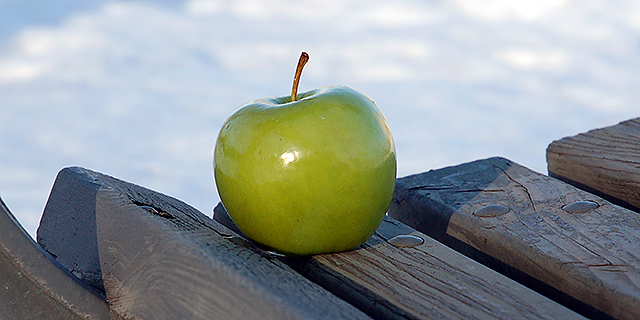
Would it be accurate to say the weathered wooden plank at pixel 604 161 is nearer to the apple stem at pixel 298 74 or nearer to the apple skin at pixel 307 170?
the apple skin at pixel 307 170

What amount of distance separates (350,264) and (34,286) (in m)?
0.37

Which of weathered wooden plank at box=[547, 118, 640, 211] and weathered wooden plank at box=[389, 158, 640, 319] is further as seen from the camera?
weathered wooden plank at box=[547, 118, 640, 211]

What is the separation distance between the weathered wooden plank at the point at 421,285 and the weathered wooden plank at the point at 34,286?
0.86ft

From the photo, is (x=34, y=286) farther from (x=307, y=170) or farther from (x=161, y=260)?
(x=307, y=170)

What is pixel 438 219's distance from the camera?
100 centimetres

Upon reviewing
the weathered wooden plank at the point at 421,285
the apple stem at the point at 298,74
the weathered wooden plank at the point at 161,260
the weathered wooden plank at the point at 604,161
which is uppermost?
the apple stem at the point at 298,74

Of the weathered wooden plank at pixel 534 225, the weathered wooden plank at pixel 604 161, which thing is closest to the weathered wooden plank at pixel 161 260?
the weathered wooden plank at pixel 534 225

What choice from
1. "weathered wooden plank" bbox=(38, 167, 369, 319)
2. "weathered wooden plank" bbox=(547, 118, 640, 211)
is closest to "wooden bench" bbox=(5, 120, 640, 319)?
"weathered wooden plank" bbox=(38, 167, 369, 319)

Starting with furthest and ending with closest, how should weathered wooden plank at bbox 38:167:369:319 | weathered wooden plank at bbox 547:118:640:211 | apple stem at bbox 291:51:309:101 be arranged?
weathered wooden plank at bbox 547:118:640:211 < apple stem at bbox 291:51:309:101 < weathered wooden plank at bbox 38:167:369:319

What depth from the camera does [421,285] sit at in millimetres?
708

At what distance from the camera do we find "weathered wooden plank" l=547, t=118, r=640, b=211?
3.46ft

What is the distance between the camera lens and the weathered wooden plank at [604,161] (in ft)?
3.46

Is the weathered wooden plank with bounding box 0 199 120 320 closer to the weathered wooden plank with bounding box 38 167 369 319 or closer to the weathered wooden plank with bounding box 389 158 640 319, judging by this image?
the weathered wooden plank with bounding box 38 167 369 319

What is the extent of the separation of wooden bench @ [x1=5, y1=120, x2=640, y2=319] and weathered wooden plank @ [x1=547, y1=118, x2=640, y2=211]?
0.39 feet
